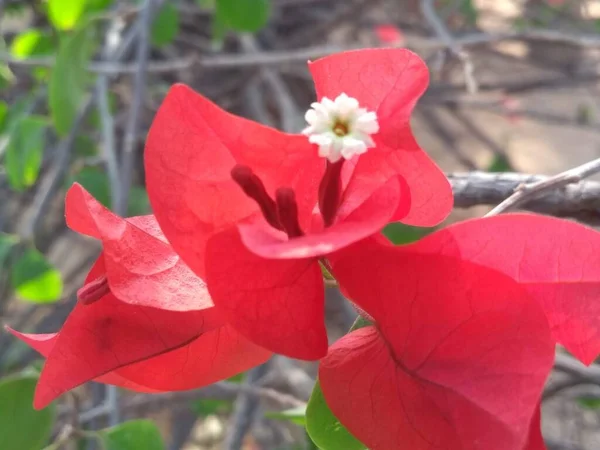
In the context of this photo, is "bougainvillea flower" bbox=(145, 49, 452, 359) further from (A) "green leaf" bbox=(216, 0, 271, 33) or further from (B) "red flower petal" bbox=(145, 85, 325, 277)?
(A) "green leaf" bbox=(216, 0, 271, 33)

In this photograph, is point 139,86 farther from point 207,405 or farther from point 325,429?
point 207,405

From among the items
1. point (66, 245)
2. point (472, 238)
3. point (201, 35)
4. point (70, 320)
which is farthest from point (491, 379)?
point (66, 245)

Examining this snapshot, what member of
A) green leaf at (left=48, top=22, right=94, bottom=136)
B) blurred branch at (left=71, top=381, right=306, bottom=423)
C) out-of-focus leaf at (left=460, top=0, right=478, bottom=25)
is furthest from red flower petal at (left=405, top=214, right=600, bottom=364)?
out-of-focus leaf at (left=460, top=0, right=478, bottom=25)

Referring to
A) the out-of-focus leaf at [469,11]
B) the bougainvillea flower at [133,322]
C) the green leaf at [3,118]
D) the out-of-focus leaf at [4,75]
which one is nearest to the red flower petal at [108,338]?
the bougainvillea flower at [133,322]

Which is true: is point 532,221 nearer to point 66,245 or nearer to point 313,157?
point 313,157

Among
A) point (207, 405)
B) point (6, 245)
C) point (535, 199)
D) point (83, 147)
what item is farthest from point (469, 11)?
point (535, 199)

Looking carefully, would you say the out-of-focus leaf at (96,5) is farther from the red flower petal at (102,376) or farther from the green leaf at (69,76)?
the red flower petal at (102,376)
